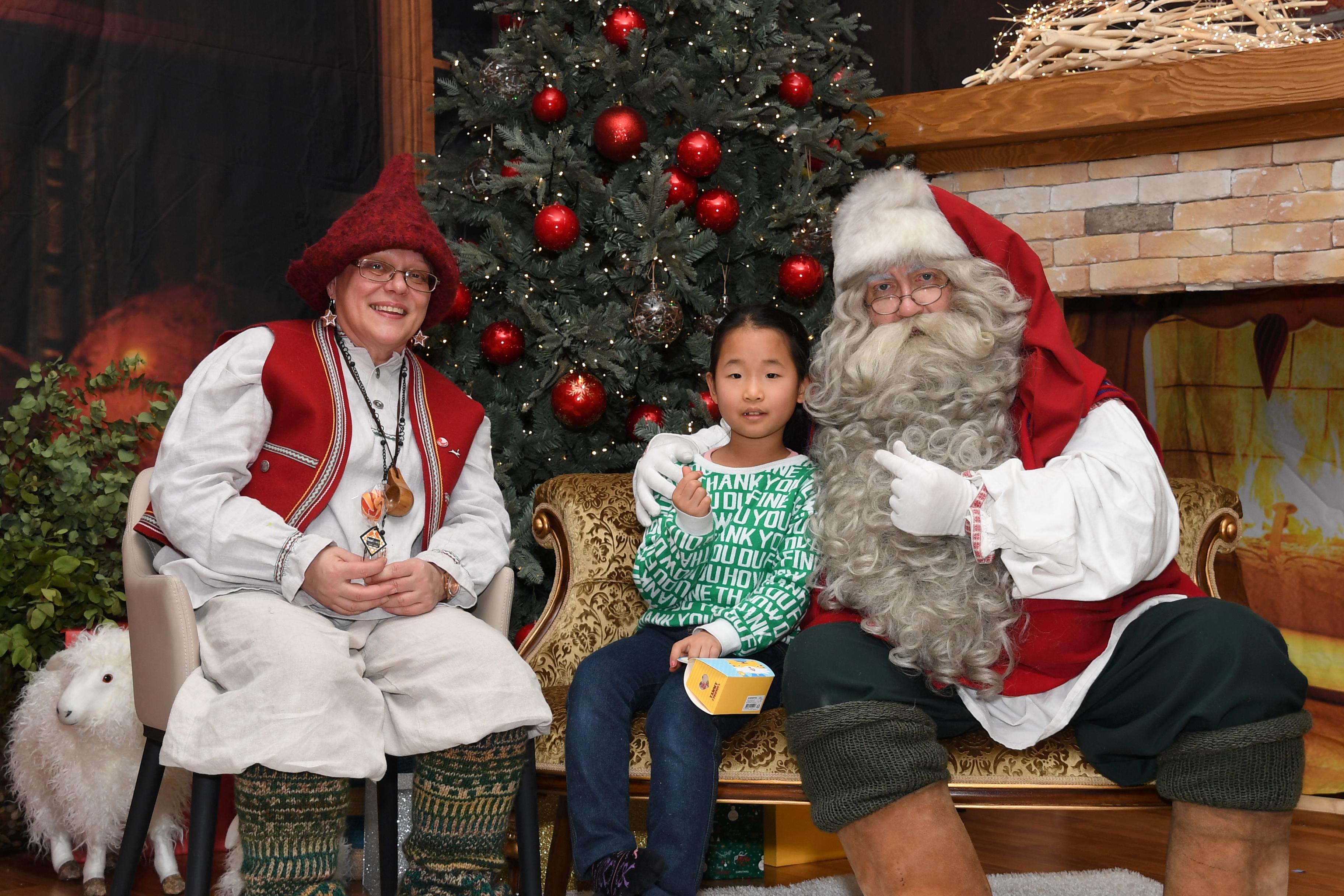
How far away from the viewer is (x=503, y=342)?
11.6ft

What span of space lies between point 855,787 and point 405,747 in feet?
2.84

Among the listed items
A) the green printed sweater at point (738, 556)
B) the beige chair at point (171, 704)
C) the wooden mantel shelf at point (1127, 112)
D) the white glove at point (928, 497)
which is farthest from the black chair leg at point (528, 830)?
the wooden mantel shelf at point (1127, 112)

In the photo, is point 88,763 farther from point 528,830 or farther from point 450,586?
point 528,830

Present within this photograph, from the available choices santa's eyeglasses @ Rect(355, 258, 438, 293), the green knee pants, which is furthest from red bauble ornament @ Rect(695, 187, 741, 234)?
the green knee pants

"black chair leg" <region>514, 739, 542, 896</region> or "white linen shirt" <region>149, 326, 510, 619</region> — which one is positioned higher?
"white linen shirt" <region>149, 326, 510, 619</region>

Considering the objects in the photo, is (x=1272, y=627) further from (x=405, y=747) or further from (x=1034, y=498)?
(x=405, y=747)

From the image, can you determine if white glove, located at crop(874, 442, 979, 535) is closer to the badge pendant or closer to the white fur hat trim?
the white fur hat trim

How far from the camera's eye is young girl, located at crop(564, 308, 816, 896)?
223 cm

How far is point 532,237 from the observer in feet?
11.9

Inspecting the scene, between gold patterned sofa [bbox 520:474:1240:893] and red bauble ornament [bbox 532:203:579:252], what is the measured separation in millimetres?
754

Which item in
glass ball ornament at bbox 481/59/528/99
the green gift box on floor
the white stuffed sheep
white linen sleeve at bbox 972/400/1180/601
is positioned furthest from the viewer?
glass ball ornament at bbox 481/59/528/99

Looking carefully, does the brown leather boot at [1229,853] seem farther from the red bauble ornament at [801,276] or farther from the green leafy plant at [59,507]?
the green leafy plant at [59,507]

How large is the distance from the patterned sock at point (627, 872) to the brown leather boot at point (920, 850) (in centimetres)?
39

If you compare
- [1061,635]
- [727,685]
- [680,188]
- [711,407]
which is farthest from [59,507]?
[1061,635]
